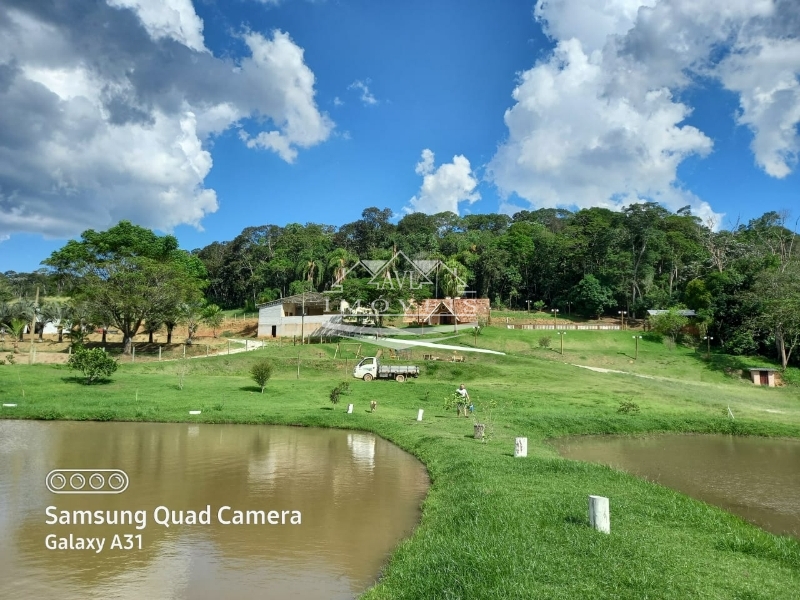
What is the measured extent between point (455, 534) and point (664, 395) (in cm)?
2744

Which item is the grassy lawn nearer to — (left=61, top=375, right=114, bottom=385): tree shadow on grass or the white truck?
(left=61, top=375, right=114, bottom=385): tree shadow on grass

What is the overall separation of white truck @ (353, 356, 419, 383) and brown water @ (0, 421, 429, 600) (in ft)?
49.5

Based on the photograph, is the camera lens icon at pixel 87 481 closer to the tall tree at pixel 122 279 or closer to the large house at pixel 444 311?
the tall tree at pixel 122 279

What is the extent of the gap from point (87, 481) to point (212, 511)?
13.7 feet

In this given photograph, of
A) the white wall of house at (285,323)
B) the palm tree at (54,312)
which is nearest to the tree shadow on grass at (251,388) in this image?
the white wall of house at (285,323)

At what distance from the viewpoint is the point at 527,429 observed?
2130 cm

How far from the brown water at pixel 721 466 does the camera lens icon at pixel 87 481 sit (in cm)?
1313

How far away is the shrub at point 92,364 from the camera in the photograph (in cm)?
2859

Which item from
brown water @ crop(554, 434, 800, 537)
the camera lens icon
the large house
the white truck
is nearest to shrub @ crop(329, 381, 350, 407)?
the white truck

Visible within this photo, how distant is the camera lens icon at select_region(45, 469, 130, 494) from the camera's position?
39.6 ft

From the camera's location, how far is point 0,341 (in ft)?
156

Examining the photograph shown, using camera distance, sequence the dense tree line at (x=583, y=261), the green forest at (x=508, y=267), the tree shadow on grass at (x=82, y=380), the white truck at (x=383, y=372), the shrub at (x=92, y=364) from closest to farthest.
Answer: the shrub at (x=92, y=364), the tree shadow on grass at (x=82, y=380), the white truck at (x=383, y=372), the green forest at (x=508, y=267), the dense tree line at (x=583, y=261)

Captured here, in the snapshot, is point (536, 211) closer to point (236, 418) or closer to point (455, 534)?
point (236, 418)

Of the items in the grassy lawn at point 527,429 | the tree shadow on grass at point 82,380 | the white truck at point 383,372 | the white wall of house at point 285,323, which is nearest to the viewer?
the grassy lawn at point 527,429
